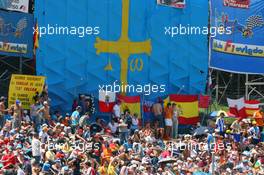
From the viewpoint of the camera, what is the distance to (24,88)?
35250mm

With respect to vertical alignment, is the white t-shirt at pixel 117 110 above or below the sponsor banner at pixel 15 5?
below

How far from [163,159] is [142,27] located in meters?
8.64

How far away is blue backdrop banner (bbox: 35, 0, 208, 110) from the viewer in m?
36.7

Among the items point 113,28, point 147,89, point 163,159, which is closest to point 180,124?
point 147,89

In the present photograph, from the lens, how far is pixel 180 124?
3716cm

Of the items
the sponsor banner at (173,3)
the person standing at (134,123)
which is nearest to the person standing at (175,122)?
the person standing at (134,123)

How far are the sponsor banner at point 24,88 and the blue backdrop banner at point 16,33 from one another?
212 centimetres

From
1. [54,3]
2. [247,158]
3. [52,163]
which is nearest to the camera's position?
[52,163]

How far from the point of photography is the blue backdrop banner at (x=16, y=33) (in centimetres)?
3697

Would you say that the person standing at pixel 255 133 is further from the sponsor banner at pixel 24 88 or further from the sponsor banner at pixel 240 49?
the sponsor banner at pixel 24 88

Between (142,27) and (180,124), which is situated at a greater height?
(142,27)

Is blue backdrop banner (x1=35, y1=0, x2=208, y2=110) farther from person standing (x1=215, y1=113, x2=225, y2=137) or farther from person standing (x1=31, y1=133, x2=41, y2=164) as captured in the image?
person standing (x1=31, y1=133, x2=41, y2=164)

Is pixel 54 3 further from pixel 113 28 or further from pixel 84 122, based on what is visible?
pixel 84 122

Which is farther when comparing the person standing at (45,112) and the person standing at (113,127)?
the person standing at (113,127)
